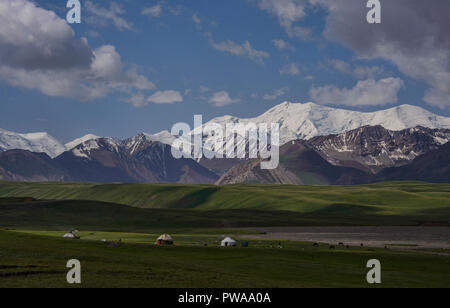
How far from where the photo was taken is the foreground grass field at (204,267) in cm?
6231

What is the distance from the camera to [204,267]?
80.4 m

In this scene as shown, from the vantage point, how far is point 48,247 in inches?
3765

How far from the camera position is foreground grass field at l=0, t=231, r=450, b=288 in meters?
62.3

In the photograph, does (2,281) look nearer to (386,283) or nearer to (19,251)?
(19,251)
